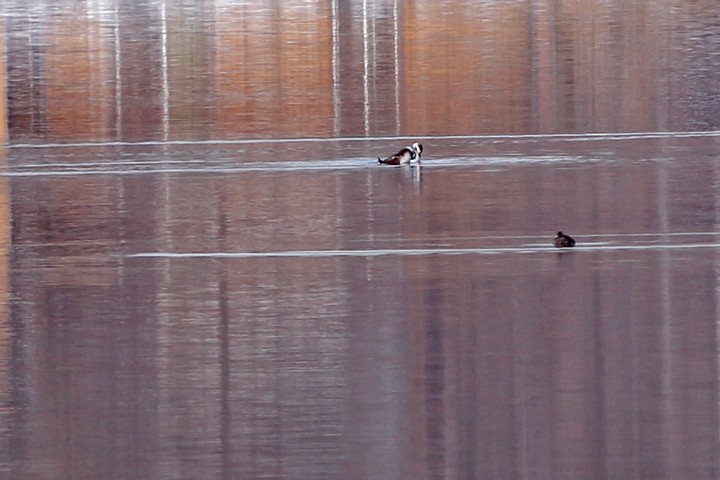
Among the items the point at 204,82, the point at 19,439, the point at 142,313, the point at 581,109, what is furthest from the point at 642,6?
the point at 19,439

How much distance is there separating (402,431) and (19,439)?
40.6 inches

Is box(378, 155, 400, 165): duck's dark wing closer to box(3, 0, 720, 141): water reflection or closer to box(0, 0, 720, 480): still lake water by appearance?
box(0, 0, 720, 480): still lake water

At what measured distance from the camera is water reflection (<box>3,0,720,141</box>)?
1223 centimetres

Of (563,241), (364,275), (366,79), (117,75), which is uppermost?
(117,75)

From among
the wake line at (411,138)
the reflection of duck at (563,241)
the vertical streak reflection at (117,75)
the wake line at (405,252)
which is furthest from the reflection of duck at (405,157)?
the reflection of duck at (563,241)

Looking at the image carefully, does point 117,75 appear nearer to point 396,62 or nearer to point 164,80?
point 164,80

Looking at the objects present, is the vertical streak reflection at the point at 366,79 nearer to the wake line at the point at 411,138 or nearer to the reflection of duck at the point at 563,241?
the wake line at the point at 411,138

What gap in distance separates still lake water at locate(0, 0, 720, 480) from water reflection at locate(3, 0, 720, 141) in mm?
61

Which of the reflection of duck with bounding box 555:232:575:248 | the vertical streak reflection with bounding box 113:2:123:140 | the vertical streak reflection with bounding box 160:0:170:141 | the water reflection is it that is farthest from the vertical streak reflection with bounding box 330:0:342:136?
the reflection of duck with bounding box 555:232:575:248

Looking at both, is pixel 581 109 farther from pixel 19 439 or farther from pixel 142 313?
pixel 19 439

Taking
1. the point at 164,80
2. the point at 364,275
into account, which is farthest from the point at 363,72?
the point at 364,275

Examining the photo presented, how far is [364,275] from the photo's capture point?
23.4ft

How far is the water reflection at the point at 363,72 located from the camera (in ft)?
40.1

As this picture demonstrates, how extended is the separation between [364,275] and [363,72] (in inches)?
336
